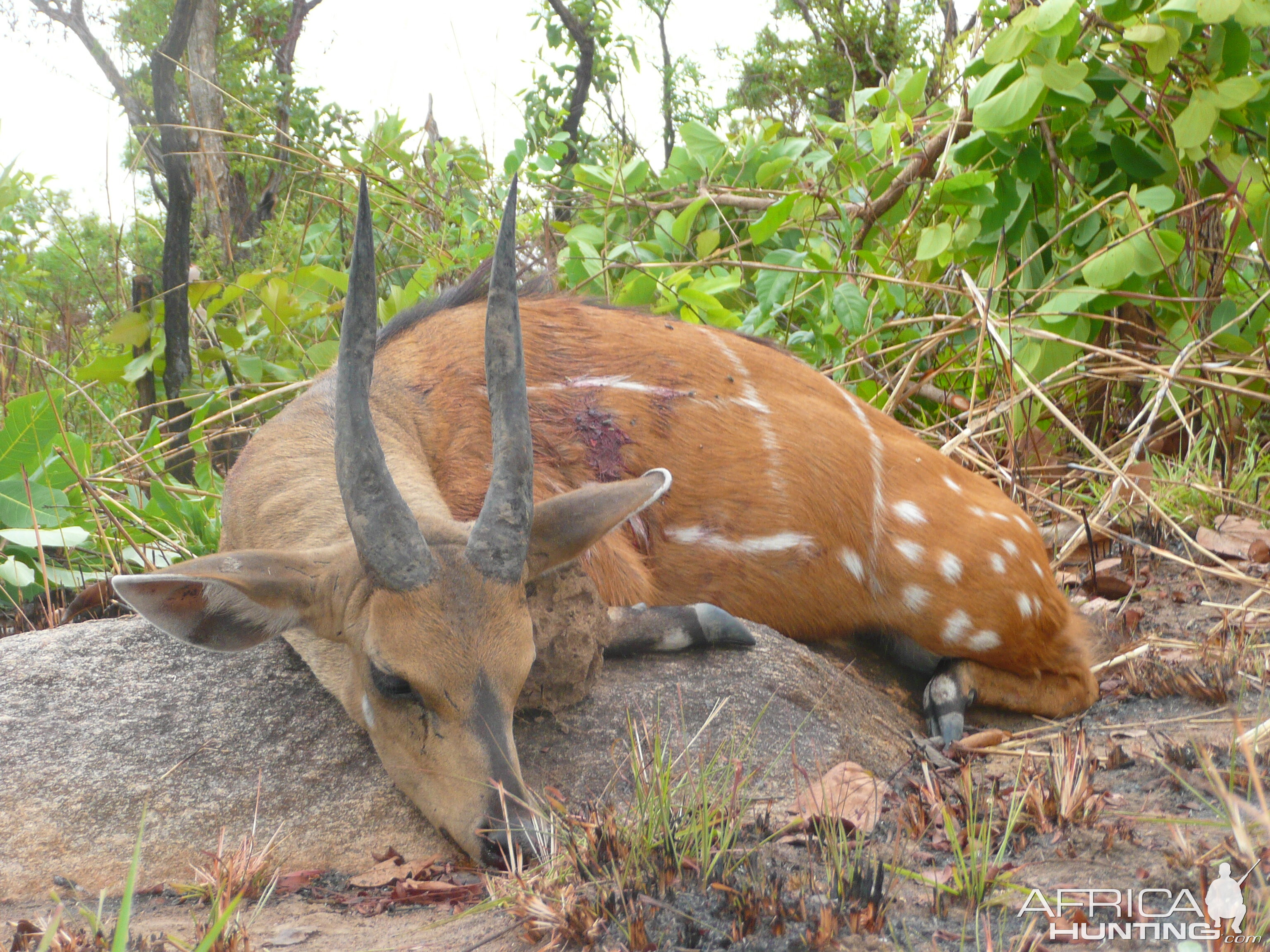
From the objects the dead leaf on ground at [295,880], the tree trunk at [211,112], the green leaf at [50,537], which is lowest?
the dead leaf on ground at [295,880]

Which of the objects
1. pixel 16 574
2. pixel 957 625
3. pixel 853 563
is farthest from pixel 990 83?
pixel 16 574

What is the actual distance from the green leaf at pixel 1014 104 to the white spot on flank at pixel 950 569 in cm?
183

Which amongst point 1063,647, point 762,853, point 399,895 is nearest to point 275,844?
point 399,895

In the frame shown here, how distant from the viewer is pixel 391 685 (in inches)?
93.8

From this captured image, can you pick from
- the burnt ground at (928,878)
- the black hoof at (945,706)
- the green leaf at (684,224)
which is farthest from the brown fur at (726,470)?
the green leaf at (684,224)

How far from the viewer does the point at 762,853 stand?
1934mm

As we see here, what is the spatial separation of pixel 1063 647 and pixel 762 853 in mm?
2364

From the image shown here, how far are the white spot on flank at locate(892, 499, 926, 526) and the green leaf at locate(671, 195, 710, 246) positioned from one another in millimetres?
2268

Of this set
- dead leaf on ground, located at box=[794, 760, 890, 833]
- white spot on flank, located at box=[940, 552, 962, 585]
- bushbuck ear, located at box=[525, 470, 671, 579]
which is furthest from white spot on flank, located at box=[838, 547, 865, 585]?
bushbuck ear, located at box=[525, 470, 671, 579]

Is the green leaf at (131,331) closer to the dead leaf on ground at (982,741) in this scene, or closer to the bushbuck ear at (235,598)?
the bushbuck ear at (235,598)

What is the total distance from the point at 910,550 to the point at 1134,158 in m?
2.36

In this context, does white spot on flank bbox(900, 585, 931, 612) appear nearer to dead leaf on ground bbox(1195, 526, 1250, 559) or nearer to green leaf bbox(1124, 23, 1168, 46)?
dead leaf on ground bbox(1195, 526, 1250, 559)

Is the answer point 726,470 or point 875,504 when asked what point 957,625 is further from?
point 726,470
